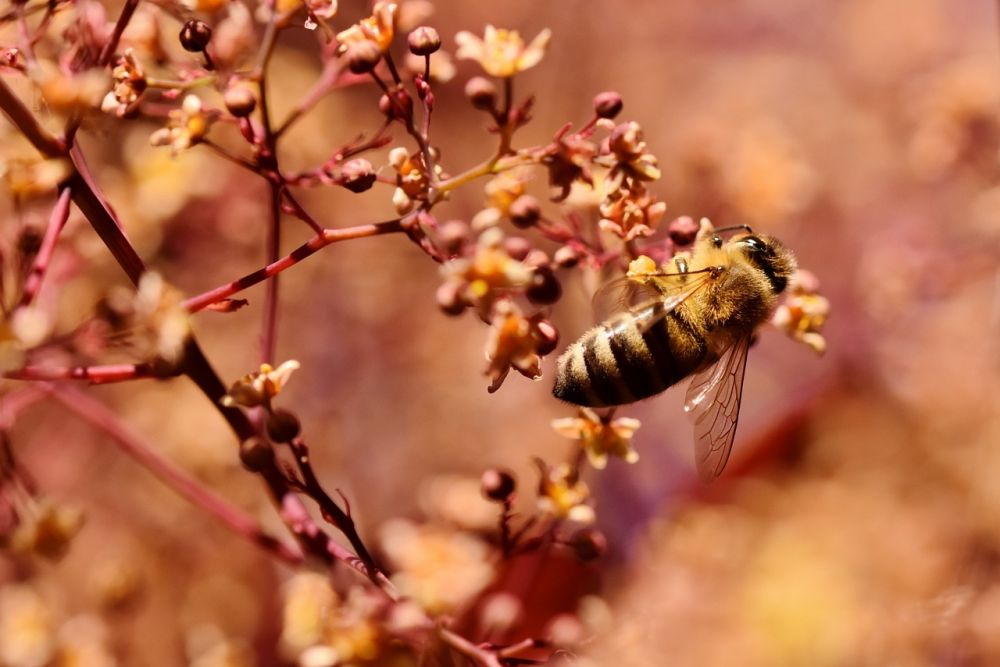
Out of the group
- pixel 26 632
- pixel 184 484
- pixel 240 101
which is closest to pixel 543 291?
pixel 240 101

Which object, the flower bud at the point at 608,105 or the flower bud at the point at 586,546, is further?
the flower bud at the point at 586,546

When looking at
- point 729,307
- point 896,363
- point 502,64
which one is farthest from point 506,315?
point 896,363

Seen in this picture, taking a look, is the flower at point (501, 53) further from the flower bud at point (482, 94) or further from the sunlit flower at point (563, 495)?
the sunlit flower at point (563, 495)

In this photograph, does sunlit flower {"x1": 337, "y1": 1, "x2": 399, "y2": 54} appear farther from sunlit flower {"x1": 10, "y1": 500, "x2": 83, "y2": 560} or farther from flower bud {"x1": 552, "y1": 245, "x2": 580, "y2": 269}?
sunlit flower {"x1": 10, "y1": 500, "x2": 83, "y2": 560}

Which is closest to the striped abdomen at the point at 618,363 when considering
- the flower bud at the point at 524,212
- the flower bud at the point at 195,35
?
the flower bud at the point at 524,212

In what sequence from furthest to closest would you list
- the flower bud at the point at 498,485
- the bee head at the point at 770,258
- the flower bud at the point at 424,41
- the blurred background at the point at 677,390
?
1. the blurred background at the point at 677,390
2. the bee head at the point at 770,258
3. the flower bud at the point at 498,485
4. the flower bud at the point at 424,41

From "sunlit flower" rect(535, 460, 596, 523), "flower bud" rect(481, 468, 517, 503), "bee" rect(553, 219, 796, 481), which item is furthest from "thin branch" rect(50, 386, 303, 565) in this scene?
"bee" rect(553, 219, 796, 481)

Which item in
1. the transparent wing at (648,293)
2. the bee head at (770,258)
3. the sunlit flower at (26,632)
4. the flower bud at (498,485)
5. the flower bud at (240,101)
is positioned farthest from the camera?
the sunlit flower at (26,632)
